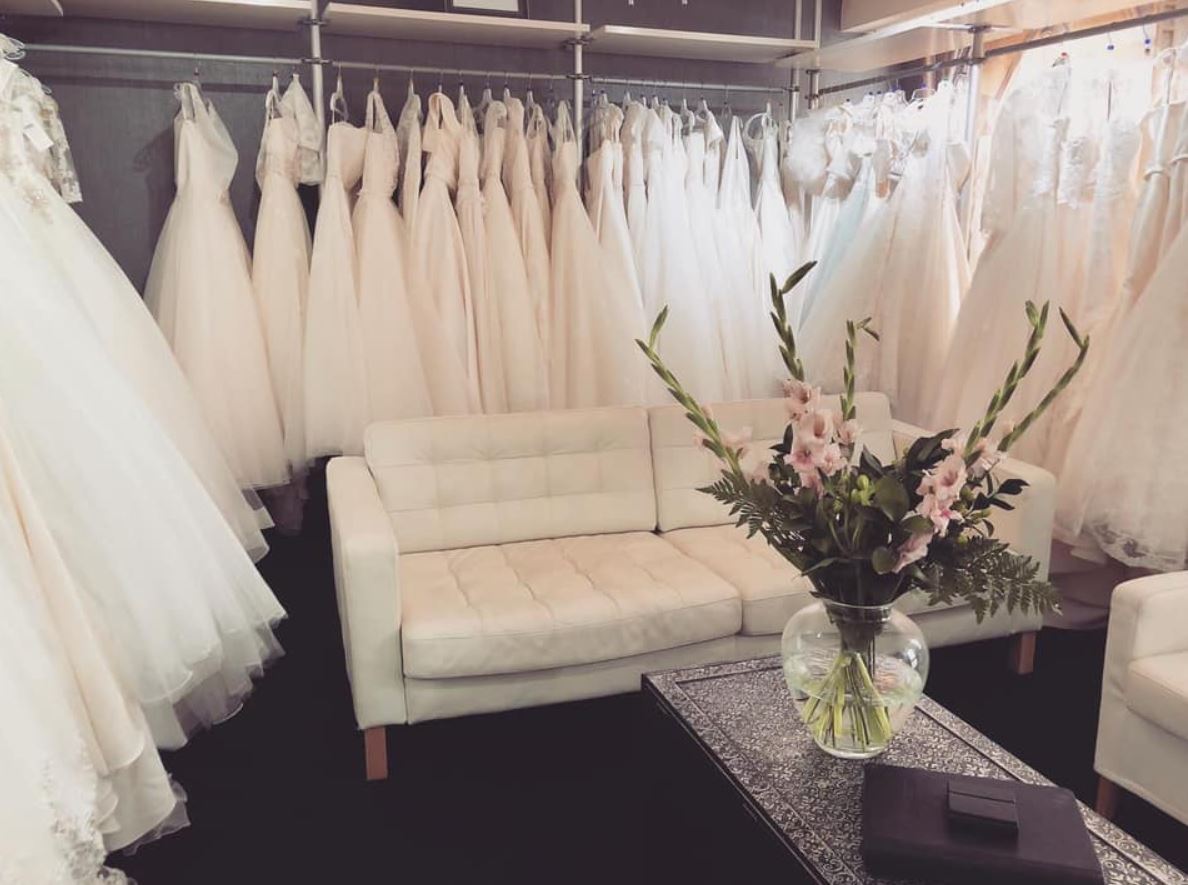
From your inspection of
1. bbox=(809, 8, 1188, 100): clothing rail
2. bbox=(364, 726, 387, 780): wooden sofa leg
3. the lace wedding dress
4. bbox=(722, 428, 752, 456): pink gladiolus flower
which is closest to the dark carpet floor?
bbox=(364, 726, 387, 780): wooden sofa leg

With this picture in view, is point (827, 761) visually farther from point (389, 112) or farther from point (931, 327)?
point (389, 112)

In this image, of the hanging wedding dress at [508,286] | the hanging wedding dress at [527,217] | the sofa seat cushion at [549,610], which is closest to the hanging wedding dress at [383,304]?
the hanging wedding dress at [508,286]

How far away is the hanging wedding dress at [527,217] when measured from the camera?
3.20 m

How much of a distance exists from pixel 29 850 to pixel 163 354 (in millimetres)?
1576

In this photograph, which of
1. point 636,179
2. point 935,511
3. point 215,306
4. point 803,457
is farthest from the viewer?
point 636,179

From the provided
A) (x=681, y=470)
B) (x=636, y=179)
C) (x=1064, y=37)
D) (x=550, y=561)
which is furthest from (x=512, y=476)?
(x=1064, y=37)

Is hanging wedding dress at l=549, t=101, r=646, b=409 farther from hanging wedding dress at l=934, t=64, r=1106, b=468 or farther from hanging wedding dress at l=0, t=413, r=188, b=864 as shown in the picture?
hanging wedding dress at l=0, t=413, r=188, b=864

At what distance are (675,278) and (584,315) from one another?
36 cm

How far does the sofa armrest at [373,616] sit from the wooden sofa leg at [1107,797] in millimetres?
1494

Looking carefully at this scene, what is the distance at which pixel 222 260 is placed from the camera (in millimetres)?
2936

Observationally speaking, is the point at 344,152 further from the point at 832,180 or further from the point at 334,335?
the point at 832,180

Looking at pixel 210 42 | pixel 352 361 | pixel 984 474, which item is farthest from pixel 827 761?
pixel 210 42

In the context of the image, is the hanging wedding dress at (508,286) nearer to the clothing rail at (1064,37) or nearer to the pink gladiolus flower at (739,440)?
the clothing rail at (1064,37)

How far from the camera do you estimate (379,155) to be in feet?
9.96
